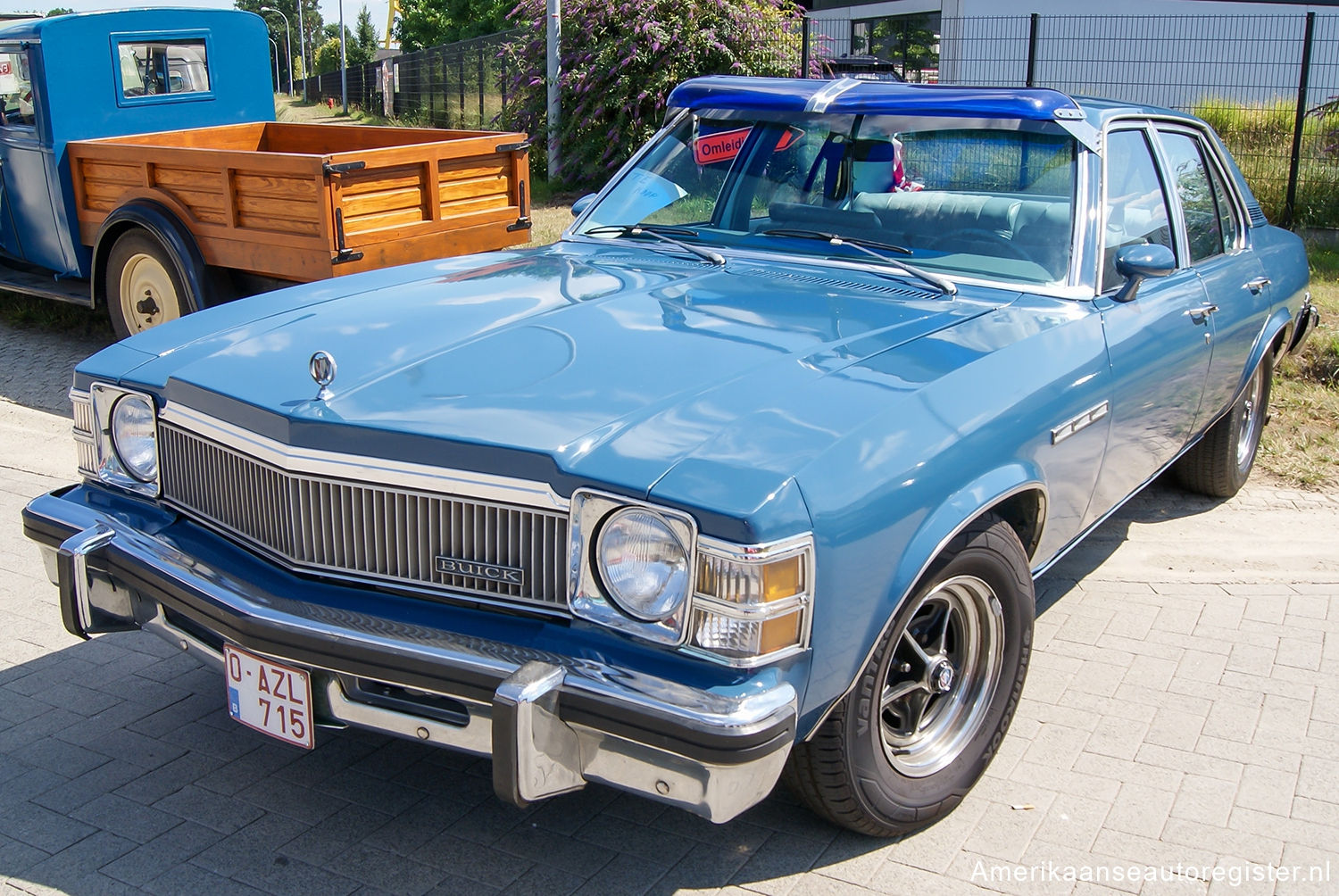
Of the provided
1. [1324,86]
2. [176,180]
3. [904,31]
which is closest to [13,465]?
[176,180]

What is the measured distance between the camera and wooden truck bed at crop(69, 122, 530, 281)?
6.48m

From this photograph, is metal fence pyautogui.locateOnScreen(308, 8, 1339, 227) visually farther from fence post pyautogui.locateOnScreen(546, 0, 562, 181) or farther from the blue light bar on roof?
the blue light bar on roof

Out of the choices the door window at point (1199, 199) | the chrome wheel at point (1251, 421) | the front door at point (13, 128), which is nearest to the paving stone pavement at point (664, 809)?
the chrome wheel at point (1251, 421)

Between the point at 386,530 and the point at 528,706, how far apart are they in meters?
0.59

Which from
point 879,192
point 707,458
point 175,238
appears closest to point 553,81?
point 175,238

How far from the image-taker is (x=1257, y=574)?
4762 millimetres

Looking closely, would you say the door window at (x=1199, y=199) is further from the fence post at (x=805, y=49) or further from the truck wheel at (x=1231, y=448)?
the fence post at (x=805, y=49)

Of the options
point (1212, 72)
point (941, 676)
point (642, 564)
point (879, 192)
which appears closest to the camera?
point (642, 564)

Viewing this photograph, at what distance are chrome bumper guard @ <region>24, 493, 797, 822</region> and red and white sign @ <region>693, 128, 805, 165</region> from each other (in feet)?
7.46

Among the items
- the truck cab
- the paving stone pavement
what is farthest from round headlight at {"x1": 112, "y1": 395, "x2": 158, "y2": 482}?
the truck cab

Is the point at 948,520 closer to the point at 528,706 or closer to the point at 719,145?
the point at 528,706

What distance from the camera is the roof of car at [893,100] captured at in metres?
3.80

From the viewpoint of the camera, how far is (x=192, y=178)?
705 cm

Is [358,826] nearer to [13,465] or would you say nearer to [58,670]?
[58,670]
